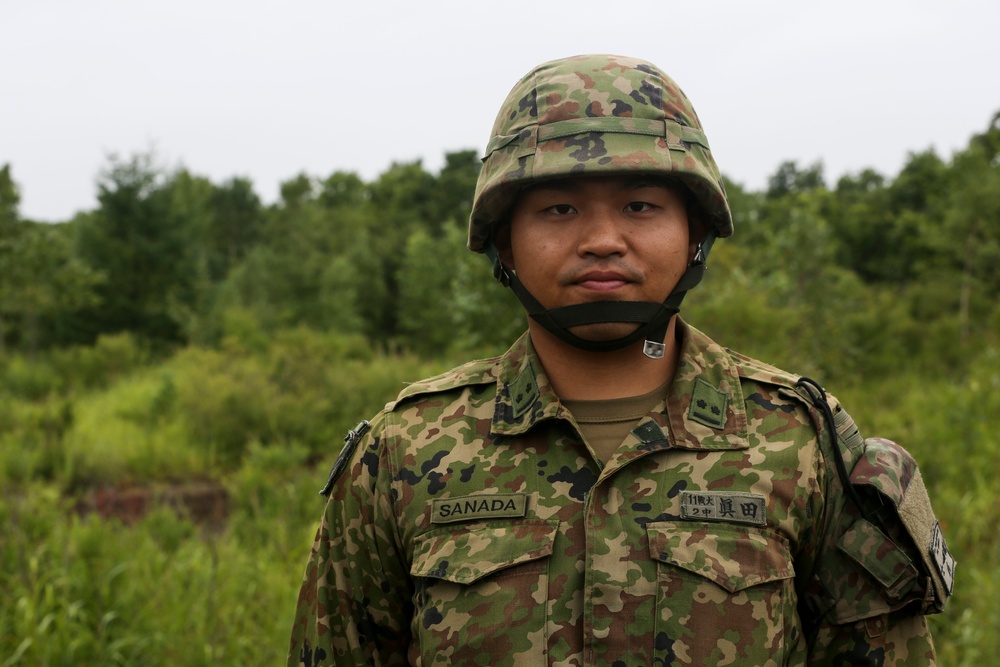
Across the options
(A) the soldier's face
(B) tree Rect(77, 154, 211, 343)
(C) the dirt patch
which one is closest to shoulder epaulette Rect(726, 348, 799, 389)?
(A) the soldier's face

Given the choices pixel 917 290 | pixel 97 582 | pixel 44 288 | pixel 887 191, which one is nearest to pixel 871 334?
pixel 917 290

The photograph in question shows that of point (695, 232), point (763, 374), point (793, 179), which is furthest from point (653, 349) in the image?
point (793, 179)

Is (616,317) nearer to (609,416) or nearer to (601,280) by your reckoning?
(601,280)

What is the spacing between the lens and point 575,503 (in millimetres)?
1725

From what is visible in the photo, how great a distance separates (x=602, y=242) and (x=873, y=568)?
84 centimetres

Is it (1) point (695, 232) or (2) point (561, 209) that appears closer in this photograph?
(2) point (561, 209)

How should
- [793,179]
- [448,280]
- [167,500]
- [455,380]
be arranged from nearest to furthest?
[455,380]
[167,500]
[448,280]
[793,179]

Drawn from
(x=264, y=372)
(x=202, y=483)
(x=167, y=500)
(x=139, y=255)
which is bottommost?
(x=202, y=483)

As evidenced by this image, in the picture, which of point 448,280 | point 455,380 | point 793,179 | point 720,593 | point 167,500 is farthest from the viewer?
point 793,179

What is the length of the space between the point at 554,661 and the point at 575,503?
1.00 feet

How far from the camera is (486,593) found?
1685mm

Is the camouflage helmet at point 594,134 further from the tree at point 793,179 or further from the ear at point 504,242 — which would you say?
the tree at point 793,179

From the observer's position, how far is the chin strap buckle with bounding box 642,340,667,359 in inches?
72.3

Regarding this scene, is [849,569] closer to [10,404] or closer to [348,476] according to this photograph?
[348,476]
